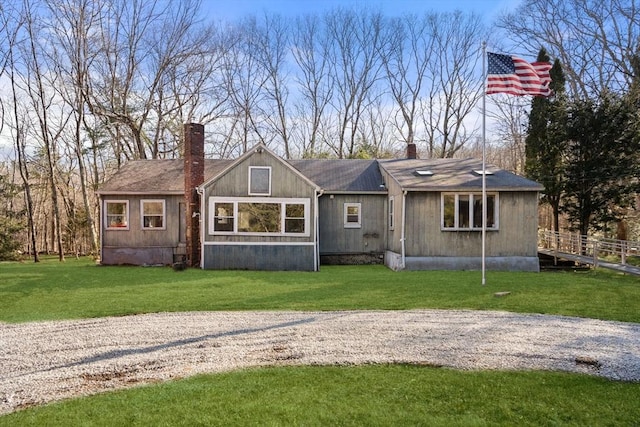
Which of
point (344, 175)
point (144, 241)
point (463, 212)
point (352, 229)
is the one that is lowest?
point (144, 241)

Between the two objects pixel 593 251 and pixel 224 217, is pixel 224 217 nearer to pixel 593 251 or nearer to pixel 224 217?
pixel 224 217

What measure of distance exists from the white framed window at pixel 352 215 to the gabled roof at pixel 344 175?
0.60 m

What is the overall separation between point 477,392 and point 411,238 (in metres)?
11.3

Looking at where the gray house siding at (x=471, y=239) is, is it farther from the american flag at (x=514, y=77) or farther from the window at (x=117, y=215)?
the window at (x=117, y=215)

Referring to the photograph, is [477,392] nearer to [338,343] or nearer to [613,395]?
[613,395]

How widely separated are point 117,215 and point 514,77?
1456 cm

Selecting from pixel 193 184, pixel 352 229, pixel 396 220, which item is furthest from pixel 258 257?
pixel 396 220

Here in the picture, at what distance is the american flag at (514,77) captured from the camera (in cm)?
1170

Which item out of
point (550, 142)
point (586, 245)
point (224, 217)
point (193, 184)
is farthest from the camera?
point (550, 142)

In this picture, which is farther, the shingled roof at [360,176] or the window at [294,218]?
the window at [294,218]

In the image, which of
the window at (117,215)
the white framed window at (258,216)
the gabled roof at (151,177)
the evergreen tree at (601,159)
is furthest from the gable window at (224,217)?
the evergreen tree at (601,159)

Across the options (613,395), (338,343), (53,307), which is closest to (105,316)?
(53,307)

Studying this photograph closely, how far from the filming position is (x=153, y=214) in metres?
17.9

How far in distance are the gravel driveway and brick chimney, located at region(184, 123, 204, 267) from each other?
7.91m
